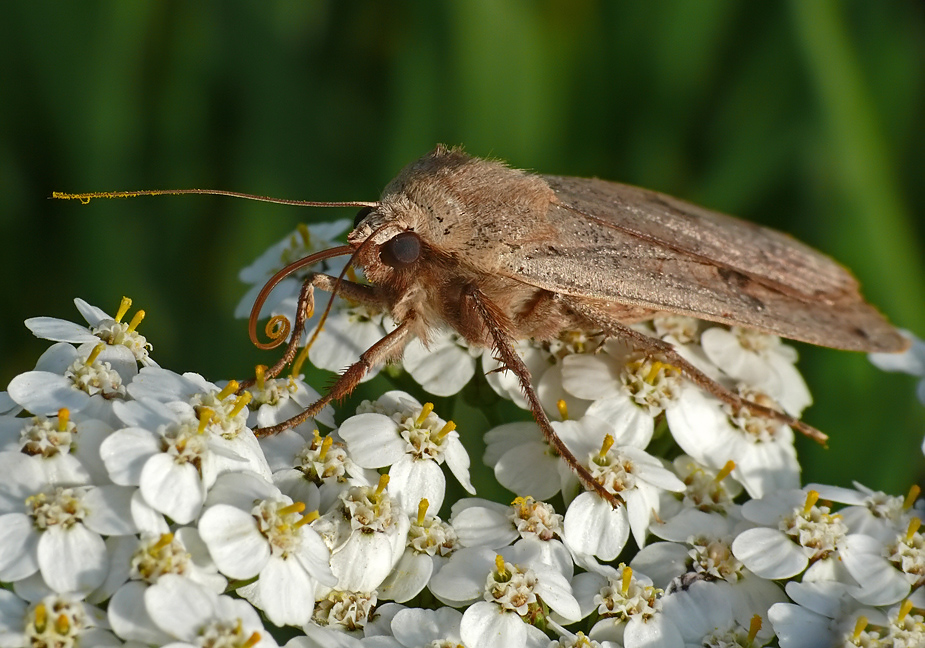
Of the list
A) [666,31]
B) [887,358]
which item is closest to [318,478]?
[887,358]

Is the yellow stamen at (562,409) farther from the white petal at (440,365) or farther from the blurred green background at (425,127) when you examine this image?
the blurred green background at (425,127)

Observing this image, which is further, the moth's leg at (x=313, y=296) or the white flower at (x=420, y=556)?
the moth's leg at (x=313, y=296)

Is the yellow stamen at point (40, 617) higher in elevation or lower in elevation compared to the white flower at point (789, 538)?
higher

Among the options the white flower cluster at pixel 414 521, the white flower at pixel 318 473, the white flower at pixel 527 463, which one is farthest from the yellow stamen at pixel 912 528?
the white flower at pixel 318 473

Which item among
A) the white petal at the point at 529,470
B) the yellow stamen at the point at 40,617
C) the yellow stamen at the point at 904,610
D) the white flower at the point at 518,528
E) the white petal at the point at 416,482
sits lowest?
the yellow stamen at the point at 904,610

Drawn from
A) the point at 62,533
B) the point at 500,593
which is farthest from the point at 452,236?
the point at 62,533

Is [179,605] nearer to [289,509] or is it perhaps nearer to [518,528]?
[289,509]

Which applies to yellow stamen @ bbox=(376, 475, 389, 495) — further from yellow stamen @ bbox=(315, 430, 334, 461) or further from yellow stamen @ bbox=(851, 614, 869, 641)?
yellow stamen @ bbox=(851, 614, 869, 641)
